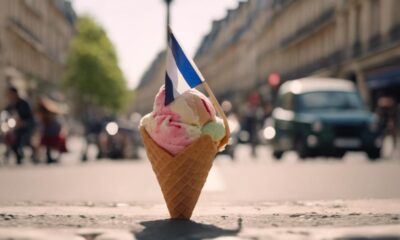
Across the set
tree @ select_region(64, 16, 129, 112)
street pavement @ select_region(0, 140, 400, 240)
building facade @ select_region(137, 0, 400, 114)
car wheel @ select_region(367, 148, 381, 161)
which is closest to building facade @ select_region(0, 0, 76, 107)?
tree @ select_region(64, 16, 129, 112)

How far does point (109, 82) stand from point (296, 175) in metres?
60.4

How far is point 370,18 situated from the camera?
124 ft

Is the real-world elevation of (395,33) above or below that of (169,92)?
above

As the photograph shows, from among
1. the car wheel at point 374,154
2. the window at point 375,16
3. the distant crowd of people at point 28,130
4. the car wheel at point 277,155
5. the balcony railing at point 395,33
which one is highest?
the window at point 375,16

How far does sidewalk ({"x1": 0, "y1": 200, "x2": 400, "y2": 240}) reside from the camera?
4164mm

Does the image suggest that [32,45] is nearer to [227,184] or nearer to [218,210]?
[227,184]

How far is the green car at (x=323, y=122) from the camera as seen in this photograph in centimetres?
1712

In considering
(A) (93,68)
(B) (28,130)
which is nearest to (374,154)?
(B) (28,130)

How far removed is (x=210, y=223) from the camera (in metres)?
4.87

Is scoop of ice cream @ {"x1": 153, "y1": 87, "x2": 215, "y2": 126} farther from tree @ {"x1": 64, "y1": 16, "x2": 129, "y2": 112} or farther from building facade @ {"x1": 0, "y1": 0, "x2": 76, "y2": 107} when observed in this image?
tree @ {"x1": 64, "y1": 16, "x2": 129, "y2": 112}

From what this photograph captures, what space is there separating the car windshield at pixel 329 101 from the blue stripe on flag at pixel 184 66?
43.4 ft

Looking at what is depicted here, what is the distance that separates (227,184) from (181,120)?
5980 millimetres

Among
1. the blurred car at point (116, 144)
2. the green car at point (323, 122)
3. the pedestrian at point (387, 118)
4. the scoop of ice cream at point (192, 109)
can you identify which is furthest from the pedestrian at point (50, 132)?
the scoop of ice cream at point (192, 109)

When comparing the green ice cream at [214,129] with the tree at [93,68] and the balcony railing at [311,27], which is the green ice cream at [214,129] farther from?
the tree at [93,68]
